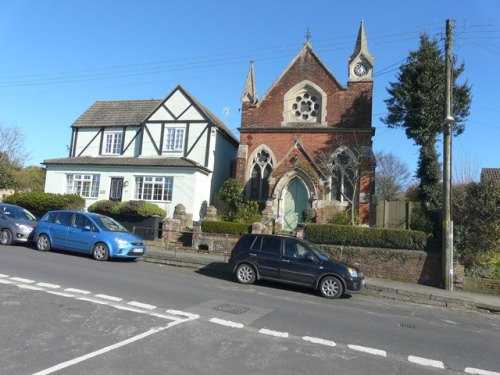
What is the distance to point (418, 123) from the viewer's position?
2356 centimetres

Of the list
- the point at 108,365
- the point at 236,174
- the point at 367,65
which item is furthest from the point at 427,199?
the point at 108,365

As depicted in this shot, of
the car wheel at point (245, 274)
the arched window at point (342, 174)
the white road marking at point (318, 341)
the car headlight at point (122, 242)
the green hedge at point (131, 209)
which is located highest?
the arched window at point (342, 174)

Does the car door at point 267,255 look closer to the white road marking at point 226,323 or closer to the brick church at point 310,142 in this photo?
the white road marking at point 226,323

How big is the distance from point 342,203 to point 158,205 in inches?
450

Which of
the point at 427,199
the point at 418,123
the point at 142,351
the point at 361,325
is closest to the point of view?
the point at 142,351

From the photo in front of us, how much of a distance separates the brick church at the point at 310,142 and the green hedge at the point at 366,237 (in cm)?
616

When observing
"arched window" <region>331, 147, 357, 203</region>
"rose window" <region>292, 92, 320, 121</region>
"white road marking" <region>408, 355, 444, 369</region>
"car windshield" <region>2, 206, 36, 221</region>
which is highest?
"rose window" <region>292, 92, 320, 121</region>

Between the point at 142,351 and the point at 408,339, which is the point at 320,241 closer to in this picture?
the point at 408,339

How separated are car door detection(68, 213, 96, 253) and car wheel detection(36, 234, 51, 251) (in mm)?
1076

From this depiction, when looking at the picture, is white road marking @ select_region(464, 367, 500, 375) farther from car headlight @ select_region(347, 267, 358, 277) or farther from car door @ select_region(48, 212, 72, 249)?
car door @ select_region(48, 212, 72, 249)

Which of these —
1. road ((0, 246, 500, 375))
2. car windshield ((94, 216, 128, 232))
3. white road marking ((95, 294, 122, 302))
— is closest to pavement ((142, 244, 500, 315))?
road ((0, 246, 500, 375))

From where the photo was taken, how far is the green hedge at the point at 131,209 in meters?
24.5

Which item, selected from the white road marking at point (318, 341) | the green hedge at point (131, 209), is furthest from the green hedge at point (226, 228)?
the white road marking at point (318, 341)

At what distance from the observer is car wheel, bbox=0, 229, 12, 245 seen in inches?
694
